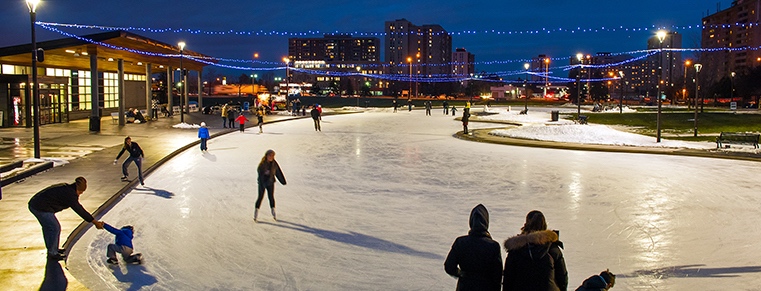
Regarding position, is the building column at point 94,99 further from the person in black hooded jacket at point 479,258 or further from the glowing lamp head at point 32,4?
the person in black hooded jacket at point 479,258

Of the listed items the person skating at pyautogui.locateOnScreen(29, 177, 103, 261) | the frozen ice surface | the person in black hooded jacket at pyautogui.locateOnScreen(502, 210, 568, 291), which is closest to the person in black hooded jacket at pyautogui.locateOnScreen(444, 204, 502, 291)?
the person in black hooded jacket at pyautogui.locateOnScreen(502, 210, 568, 291)

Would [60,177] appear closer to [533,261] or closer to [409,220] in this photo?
[409,220]

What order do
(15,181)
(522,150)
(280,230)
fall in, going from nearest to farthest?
(280,230) → (15,181) → (522,150)

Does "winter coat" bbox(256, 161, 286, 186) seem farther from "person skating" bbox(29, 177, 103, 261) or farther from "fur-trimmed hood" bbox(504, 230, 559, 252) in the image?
"fur-trimmed hood" bbox(504, 230, 559, 252)

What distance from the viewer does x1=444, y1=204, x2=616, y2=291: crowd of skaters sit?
15.0 feet

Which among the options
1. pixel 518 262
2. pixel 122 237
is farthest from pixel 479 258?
pixel 122 237

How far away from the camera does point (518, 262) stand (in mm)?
4637

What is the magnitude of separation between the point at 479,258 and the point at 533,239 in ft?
1.45

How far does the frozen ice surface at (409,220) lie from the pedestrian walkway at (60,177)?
0.45m

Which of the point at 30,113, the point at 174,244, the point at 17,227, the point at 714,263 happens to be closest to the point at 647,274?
the point at 714,263

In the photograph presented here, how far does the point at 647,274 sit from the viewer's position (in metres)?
7.97

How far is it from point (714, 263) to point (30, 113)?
108 ft

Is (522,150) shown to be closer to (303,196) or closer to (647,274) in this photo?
(303,196)

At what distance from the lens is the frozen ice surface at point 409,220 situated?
796 cm
